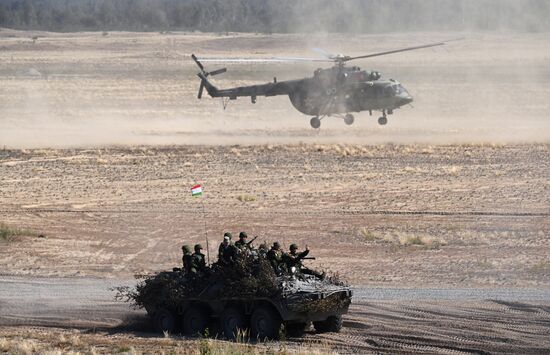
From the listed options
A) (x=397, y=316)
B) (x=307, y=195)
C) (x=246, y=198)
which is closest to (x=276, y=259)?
(x=397, y=316)

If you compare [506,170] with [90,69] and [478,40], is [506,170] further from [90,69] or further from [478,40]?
[90,69]

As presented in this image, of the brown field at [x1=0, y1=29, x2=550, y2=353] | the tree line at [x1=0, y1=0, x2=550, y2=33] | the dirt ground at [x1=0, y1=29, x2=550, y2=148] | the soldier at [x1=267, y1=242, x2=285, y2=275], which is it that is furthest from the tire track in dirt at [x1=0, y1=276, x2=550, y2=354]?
the dirt ground at [x1=0, y1=29, x2=550, y2=148]

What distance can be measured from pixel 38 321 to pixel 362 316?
6324mm

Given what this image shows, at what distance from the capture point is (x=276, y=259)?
1898 centimetres

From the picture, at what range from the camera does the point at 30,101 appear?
85.0 meters

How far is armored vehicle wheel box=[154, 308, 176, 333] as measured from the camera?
1969 centimetres

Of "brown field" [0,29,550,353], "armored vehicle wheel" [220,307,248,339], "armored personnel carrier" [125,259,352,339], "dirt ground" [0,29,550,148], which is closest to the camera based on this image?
"armored personnel carrier" [125,259,352,339]

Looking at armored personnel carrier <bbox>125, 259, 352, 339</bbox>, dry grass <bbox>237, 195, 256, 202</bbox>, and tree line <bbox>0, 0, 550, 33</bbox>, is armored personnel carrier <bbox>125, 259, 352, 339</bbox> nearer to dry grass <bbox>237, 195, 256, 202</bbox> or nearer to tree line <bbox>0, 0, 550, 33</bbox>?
tree line <bbox>0, 0, 550, 33</bbox>

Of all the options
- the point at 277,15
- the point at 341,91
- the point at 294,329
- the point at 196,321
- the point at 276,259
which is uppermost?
the point at 277,15

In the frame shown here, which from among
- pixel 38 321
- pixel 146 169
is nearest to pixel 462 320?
pixel 38 321

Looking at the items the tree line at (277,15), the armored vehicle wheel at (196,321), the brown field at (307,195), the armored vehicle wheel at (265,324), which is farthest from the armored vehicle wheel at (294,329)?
the tree line at (277,15)

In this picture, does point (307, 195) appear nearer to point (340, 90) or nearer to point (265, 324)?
point (340, 90)

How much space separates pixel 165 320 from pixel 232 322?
1507 millimetres

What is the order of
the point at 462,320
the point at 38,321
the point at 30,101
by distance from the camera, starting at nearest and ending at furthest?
the point at 462,320, the point at 38,321, the point at 30,101
